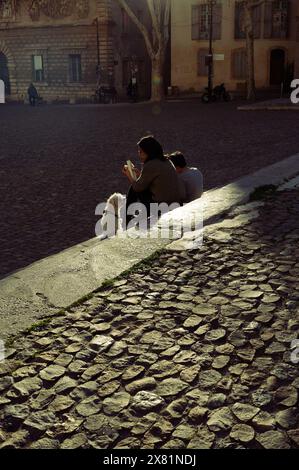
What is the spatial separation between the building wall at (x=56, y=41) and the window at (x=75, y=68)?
0.87ft

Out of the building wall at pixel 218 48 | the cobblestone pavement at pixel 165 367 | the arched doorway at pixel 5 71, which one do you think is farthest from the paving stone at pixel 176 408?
the arched doorway at pixel 5 71

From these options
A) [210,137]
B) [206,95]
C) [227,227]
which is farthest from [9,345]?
[206,95]

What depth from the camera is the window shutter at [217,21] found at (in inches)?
1317

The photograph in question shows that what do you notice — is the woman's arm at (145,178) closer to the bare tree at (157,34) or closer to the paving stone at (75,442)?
the paving stone at (75,442)

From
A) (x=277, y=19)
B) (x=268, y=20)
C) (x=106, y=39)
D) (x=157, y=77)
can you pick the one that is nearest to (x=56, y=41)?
(x=106, y=39)

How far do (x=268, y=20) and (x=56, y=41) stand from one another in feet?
42.6

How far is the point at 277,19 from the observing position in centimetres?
3306

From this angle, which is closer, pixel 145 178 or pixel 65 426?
pixel 65 426

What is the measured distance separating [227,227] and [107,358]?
8.22ft

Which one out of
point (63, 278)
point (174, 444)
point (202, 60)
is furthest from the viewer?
point (202, 60)

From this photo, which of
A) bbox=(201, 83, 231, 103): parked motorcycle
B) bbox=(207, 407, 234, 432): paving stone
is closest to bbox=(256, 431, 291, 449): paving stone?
bbox=(207, 407, 234, 432): paving stone

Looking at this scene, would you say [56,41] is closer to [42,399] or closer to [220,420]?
[42,399]

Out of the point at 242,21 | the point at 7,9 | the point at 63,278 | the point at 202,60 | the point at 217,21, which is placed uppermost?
the point at 7,9

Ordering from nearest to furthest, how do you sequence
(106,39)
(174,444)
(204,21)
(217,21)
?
(174,444), (106,39), (217,21), (204,21)
